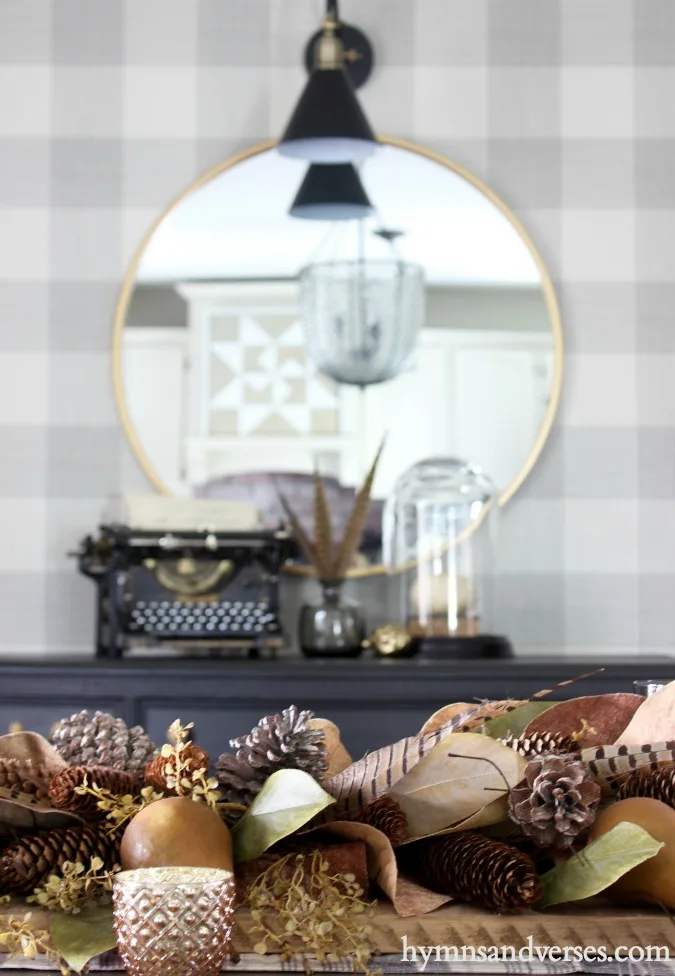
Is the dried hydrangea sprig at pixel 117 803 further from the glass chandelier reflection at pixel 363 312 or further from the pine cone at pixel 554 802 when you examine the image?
the glass chandelier reflection at pixel 363 312

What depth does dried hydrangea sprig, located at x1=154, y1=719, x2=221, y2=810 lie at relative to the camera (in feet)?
2.24

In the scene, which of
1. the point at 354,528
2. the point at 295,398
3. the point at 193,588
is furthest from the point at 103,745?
the point at 295,398

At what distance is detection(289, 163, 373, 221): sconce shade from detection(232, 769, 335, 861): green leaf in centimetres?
256

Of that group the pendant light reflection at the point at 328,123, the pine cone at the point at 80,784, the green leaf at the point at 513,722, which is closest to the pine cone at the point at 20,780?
the pine cone at the point at 80,784

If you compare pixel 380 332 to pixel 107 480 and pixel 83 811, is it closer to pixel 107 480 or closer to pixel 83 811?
pixel 107 480

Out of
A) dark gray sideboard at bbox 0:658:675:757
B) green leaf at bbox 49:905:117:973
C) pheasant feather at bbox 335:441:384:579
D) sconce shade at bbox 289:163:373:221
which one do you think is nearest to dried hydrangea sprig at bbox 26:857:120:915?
green leaf at bbox 49:905:117:973

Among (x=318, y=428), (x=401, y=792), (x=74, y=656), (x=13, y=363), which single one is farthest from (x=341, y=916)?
(x=13, y=363)

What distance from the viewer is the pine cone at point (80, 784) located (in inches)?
27.5

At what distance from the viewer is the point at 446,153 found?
317cm

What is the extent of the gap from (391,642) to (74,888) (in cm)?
214

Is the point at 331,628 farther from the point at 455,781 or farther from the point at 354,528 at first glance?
the point at 455,781

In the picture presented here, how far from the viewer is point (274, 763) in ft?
2.34

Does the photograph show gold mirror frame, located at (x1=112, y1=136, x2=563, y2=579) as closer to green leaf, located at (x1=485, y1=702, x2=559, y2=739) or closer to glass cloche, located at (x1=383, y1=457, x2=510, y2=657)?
glass cloche, located at (x1=383, y1=457, x2=510, y2=657)

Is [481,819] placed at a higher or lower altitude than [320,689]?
higher
